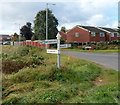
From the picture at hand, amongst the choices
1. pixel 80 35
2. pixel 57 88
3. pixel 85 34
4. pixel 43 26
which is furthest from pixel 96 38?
pixel 57 88

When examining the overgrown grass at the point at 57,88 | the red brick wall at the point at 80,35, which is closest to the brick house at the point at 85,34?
the red brick wall at the point at 80,35

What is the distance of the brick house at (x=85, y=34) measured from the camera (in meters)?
39.9

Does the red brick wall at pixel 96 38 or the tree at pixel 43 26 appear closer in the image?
the red brick wall at pixel 96 38

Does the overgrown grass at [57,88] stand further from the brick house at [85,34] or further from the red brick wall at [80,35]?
the red brick wall at [80,35]

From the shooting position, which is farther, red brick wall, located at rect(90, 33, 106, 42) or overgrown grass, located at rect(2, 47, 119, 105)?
red brick wall, located at rect(90, 33, 106, 42)

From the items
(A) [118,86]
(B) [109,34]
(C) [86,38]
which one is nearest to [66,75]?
(A) [118,86]

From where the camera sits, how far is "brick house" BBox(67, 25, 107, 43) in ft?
131

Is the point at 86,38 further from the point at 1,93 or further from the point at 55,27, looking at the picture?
the point at 1,93

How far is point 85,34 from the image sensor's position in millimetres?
40188

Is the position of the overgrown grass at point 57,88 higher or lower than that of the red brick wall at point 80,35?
lower

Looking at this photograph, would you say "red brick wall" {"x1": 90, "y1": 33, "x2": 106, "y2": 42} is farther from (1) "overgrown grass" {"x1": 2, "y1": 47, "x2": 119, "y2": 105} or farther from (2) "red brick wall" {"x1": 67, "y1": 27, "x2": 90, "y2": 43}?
(1) "overgrown grass" {"x1": 2, "y1": 47, "x2": 119, "y2": 105}

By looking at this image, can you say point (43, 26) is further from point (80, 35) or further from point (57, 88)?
point (57, 88)

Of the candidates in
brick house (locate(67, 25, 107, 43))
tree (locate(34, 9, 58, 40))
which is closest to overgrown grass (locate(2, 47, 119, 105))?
brick house (locate(67, 25, 107, 43))

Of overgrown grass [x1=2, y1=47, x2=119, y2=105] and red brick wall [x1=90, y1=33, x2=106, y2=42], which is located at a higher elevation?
red brick wall [x1=90, y1=33, x2=106, y2=42]
